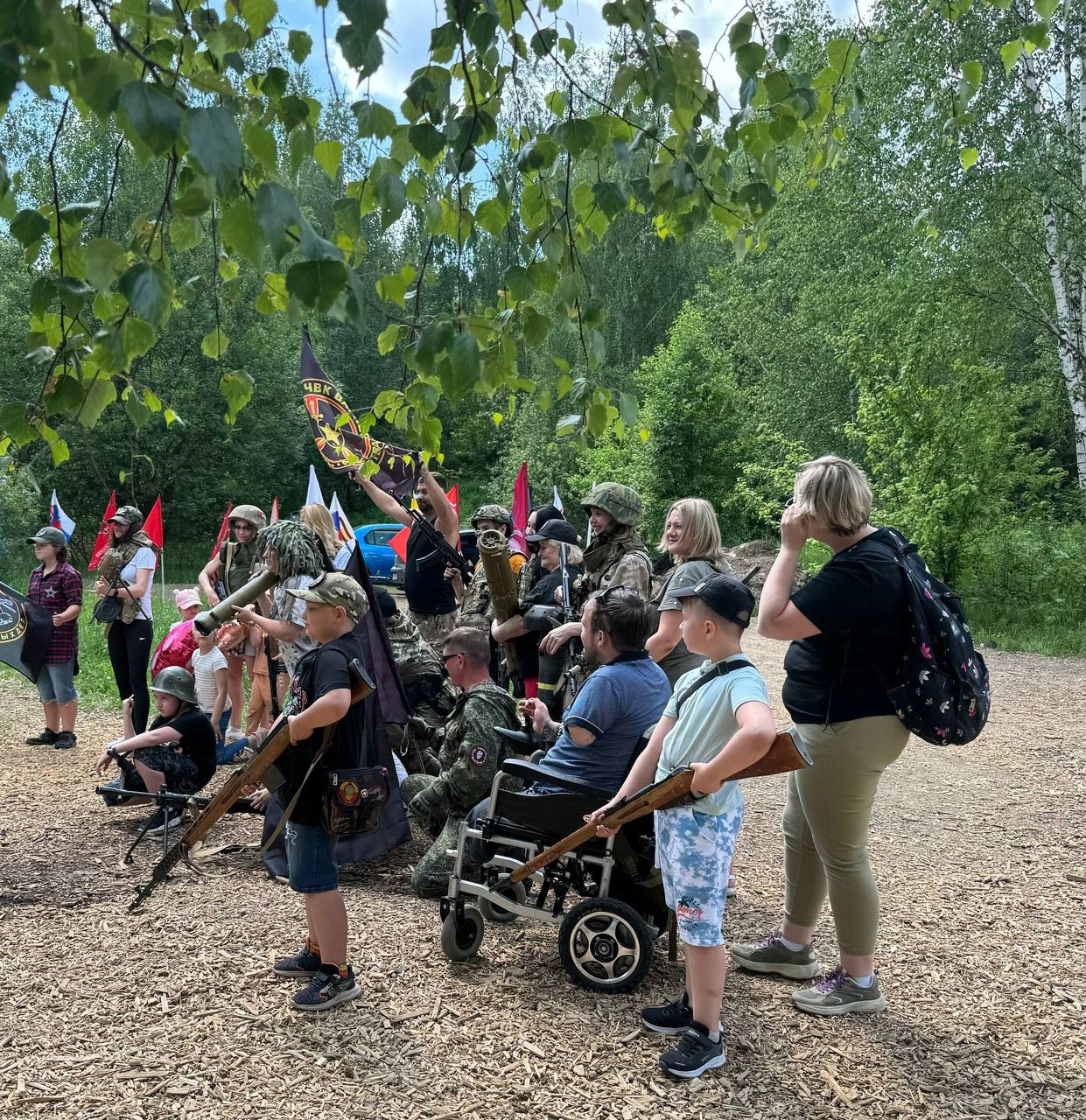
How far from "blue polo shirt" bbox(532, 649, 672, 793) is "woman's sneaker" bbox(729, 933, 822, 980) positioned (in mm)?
813

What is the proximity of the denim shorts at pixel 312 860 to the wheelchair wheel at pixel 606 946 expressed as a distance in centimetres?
88

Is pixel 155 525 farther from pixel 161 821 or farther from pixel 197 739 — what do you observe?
pixel 161 821

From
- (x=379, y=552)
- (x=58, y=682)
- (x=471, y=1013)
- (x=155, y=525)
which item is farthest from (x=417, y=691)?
(x=379, y=552)

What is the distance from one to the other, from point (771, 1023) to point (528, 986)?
874mm

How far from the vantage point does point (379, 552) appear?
2273 cm

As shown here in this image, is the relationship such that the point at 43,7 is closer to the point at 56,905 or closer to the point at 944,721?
the point at 944,721

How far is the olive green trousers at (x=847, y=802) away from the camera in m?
3.26

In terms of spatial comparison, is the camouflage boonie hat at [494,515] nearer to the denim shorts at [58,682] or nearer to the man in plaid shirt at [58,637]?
the man in plaid shirt at [58,637]

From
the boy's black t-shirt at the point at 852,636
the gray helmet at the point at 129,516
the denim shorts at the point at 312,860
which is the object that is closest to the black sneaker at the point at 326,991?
the denim shorts at the point at 312,860

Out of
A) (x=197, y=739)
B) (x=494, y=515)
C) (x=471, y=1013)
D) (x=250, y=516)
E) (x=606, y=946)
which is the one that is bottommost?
(x=471, y=1013)

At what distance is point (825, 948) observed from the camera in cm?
410

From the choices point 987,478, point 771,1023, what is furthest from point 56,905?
point 987,478

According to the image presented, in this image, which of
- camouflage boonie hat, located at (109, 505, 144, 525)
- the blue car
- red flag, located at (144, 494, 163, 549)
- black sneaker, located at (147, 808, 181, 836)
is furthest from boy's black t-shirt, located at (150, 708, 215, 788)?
the blue car

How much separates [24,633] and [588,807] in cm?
547
